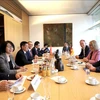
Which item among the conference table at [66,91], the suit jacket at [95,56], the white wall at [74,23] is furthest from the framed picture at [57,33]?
the conference table at [66,91]

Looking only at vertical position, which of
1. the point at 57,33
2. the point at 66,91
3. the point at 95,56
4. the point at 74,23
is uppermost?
the point at 74,23

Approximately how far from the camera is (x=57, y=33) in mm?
7113

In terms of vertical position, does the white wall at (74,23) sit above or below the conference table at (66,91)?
above

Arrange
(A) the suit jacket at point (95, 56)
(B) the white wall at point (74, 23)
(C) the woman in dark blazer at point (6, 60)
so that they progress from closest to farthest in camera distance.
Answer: (C) the woman in dark blazer at point (6, 60), (A) the suit jacket at point (95, 56), (B) the white wall at point (74, 23)

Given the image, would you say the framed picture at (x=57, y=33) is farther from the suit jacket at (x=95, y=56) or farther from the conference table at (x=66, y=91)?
the conference table at (x=66, y=91)

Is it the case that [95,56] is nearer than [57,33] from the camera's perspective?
Yes

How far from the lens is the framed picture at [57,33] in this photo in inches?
279

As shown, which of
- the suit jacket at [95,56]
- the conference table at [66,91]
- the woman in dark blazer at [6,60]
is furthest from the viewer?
the suit jacket at [95,56]

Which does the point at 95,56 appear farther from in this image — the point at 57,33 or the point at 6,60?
the point at 57,33

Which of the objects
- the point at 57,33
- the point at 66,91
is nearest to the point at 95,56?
the point at 66,91

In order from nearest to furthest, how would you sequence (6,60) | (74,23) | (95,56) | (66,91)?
(66,91), (6,60), (95,56), (74,23)

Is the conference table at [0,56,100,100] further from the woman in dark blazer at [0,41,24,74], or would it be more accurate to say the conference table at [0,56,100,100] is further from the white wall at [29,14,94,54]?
the white wall at [29,14,94,54]

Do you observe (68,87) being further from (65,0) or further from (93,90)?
(65,0)

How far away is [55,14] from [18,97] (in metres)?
6.35
